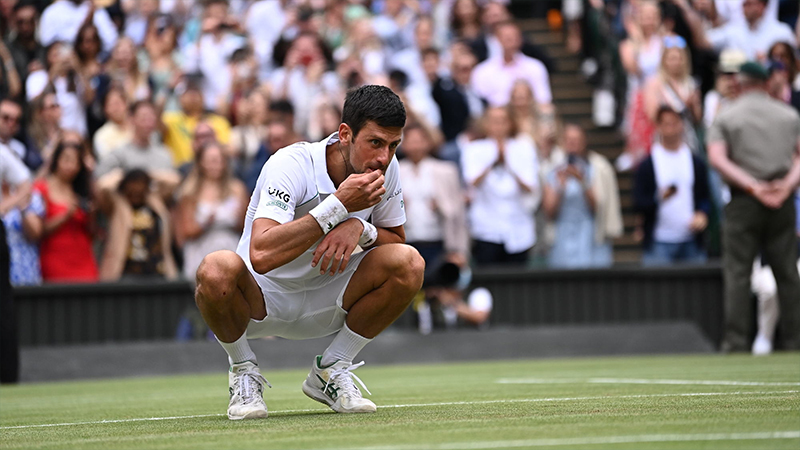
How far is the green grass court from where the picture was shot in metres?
4.67

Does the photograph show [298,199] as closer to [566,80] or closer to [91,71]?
[91,71]

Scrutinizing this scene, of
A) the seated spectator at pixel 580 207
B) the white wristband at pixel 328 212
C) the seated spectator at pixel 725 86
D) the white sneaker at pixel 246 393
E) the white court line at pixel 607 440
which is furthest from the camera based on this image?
the seated spectator at pixel 580 207

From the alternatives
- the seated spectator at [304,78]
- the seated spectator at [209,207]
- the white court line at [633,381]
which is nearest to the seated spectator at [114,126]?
the seated spectator at [209,207]

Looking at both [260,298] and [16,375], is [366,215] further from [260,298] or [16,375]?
[16,375]

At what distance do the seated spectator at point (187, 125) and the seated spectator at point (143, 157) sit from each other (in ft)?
2.13

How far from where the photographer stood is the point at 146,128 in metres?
13.9

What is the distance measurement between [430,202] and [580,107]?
20.3 feet

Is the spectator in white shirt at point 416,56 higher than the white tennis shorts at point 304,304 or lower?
higher

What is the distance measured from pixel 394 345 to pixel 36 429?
296 inches

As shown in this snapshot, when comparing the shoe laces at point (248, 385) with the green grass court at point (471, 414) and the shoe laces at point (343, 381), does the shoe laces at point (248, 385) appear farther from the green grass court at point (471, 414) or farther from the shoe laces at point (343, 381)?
the shoe laces at point (343, 381)

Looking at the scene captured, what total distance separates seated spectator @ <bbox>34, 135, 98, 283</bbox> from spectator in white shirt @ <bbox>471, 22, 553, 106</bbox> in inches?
218

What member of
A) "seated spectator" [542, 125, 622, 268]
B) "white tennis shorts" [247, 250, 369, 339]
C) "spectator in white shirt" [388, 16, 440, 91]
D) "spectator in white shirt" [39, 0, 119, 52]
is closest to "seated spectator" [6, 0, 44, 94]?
"spectator in white shirt" [39, 0, 119, 52]

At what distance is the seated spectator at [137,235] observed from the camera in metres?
13.4

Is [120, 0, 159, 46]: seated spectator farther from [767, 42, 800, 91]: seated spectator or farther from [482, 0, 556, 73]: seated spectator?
[767, 42, 800, 91]: seated spectator
